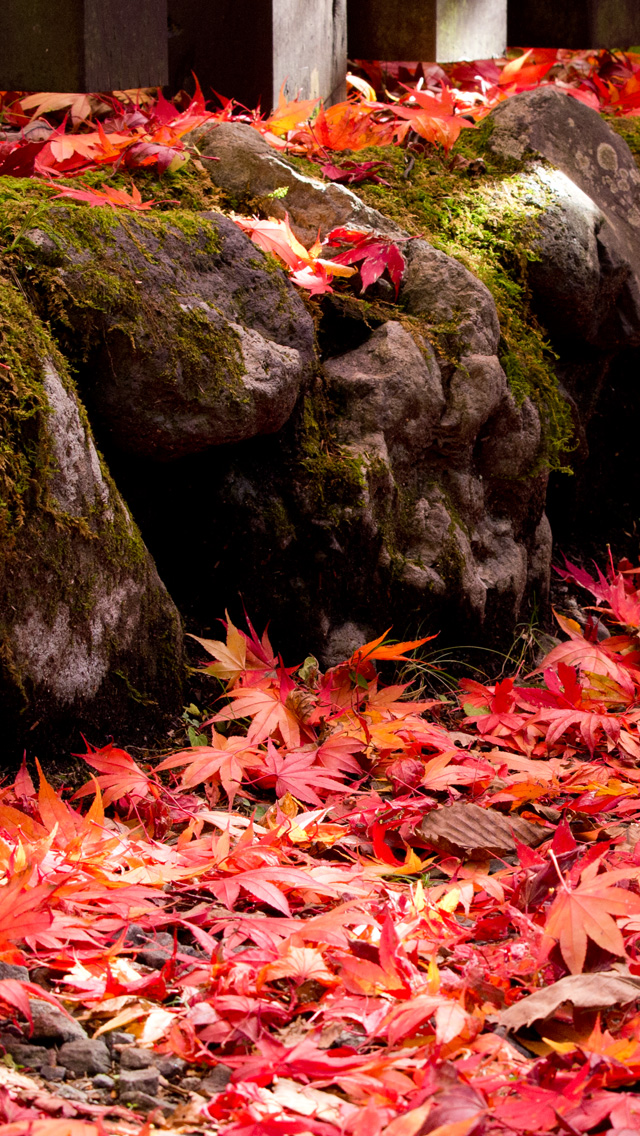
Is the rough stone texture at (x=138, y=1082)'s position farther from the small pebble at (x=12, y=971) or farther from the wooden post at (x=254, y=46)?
the wooden post at (x=254, y=46)

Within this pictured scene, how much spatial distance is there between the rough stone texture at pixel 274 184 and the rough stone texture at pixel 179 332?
32cm

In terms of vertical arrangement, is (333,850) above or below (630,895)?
below

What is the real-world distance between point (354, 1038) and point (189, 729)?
3.37ft

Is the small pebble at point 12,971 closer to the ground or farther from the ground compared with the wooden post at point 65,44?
closer to the ground

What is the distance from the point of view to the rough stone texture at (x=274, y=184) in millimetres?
2918

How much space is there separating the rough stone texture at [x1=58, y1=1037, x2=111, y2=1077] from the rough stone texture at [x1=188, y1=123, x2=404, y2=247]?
2.24 metres

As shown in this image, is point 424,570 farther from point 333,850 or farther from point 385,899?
point 385,899

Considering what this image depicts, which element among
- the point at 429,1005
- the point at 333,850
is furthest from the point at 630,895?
the point at 333,850

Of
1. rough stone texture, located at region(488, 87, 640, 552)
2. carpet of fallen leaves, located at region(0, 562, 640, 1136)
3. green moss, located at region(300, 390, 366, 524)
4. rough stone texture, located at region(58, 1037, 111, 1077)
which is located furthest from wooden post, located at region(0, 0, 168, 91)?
rough stone texture, located at region(58, 1037, 111, 1077)

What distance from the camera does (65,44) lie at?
2.09 m

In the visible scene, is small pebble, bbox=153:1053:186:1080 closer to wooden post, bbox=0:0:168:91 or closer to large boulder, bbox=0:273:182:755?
large boulder, bbox=0:273:182:755

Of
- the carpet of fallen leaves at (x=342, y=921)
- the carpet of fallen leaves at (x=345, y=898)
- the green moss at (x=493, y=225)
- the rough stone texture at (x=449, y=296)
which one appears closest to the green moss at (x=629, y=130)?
the green moss at (x=493, y=225)

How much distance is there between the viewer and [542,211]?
3299 millimetres

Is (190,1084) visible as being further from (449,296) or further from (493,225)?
(493,225)
